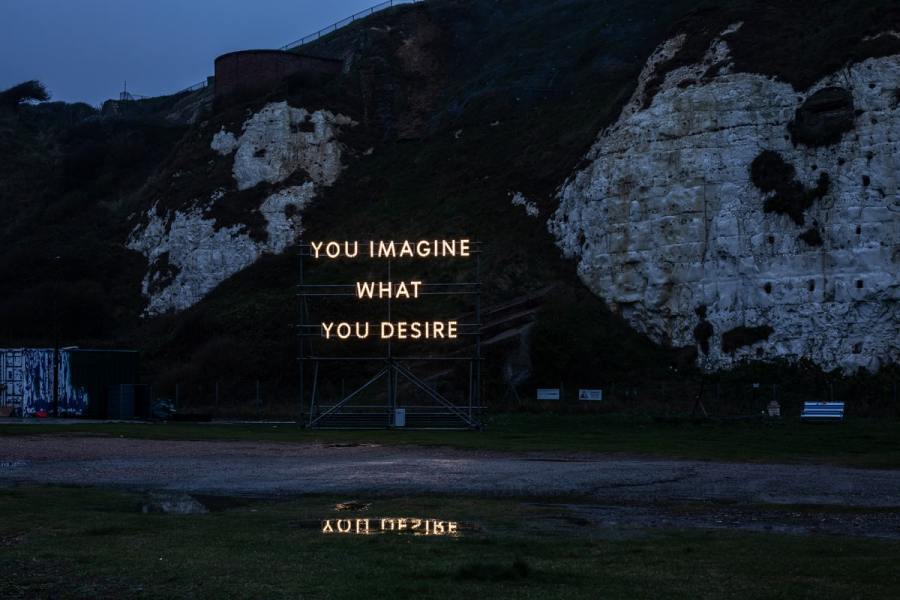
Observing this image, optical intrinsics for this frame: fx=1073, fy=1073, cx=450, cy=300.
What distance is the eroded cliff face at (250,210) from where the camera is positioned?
8475 centimetres

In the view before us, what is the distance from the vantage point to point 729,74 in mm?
65188

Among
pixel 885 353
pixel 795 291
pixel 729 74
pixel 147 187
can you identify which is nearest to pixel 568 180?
pixel 729 74

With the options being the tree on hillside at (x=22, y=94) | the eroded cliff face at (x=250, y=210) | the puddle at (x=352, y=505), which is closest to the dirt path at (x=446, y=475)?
the puddle at (x=352, y=505)

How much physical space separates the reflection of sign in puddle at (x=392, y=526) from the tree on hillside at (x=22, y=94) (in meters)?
140

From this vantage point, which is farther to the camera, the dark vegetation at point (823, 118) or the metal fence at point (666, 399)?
the dark vegetation at point (823, 118)

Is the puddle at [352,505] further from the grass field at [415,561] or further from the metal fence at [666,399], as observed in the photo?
the metal fence at [666,399]

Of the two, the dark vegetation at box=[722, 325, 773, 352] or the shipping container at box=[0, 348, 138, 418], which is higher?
the dark vegetation at box=[722, 325, 773, 352]

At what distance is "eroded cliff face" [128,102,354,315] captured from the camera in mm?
84750

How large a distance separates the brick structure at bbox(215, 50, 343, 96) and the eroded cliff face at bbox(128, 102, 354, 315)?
31.0 ft

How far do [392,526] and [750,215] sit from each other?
4786cm

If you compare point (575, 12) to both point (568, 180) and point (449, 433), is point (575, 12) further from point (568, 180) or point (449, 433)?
point (449, 433)

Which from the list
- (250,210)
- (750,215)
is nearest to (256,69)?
(250,210)

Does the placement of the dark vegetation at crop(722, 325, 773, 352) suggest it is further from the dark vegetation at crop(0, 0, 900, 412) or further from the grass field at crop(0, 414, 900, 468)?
the grass field at crop(0, 414, 900, 468)

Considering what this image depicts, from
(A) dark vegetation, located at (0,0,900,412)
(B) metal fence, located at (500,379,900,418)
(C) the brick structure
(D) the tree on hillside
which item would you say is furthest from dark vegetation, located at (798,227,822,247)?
(D) the tree on hillside
